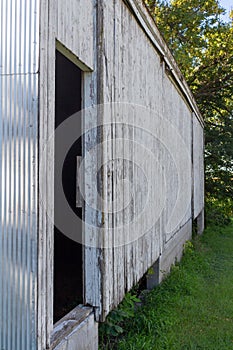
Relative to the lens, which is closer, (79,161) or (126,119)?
(79,161)

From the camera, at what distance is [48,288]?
197 cm

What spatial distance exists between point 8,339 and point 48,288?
289 millimetres

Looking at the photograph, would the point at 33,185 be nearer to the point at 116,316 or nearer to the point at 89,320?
the point at 89,320

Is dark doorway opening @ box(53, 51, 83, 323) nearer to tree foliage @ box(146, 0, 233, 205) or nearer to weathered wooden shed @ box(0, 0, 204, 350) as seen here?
weathered wooden shed @ box(0, 0, 204, 350)

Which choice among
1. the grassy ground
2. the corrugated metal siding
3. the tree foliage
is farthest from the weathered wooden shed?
the tree foliage

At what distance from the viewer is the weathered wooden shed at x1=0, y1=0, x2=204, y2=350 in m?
1.88

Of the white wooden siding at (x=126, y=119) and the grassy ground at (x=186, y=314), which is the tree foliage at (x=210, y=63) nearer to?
the grassy ground at (x=186, y=314)

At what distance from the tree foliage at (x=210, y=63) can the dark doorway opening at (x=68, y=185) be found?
799 cm

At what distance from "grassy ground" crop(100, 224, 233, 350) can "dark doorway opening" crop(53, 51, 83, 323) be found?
2.39 feet

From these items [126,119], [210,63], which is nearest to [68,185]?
[126,119]

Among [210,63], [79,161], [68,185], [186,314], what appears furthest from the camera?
[210,63]

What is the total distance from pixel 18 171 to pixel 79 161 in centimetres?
95

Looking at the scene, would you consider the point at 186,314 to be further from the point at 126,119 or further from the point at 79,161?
the point at 79,161

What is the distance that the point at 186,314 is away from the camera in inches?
170
